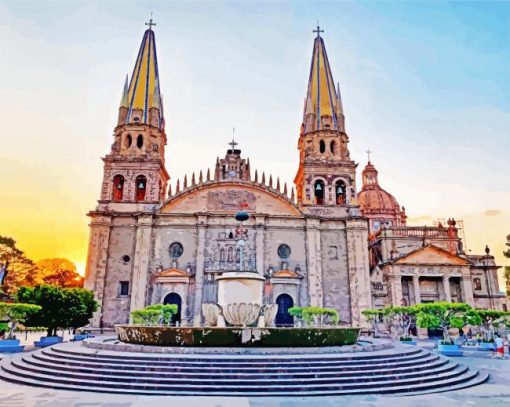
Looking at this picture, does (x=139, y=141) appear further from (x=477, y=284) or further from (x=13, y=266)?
(x=477, y=284)

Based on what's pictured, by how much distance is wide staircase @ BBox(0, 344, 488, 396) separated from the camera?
926 cm

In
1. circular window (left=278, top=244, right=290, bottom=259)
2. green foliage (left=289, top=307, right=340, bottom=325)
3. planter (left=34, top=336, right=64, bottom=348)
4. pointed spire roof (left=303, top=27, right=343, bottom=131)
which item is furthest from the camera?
pointed spire roof (left=303, top=27, right=343, bottom=131)

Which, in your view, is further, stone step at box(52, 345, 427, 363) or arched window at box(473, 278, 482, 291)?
arched window at box(473, 278, 482, 291)

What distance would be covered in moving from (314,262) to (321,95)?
601 inches

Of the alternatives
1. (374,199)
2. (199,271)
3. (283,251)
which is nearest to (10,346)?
(199,271)

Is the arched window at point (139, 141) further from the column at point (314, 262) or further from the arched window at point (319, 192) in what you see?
the column at point (314, 262)

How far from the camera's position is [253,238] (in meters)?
30.9

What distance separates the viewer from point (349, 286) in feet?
100

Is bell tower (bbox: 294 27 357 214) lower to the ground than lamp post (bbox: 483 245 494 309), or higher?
higher

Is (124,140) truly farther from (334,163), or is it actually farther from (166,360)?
(166,360)

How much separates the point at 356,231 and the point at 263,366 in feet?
75.5

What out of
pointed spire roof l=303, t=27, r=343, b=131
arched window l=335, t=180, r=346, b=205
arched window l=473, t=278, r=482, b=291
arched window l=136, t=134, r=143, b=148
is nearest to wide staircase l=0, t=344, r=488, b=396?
arched window l=335, t=180, r=346, b=205

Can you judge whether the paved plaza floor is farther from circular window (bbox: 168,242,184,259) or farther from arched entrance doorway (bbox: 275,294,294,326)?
circular window (bbox: 168,242,184,259)

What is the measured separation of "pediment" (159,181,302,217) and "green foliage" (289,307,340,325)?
806 cm
